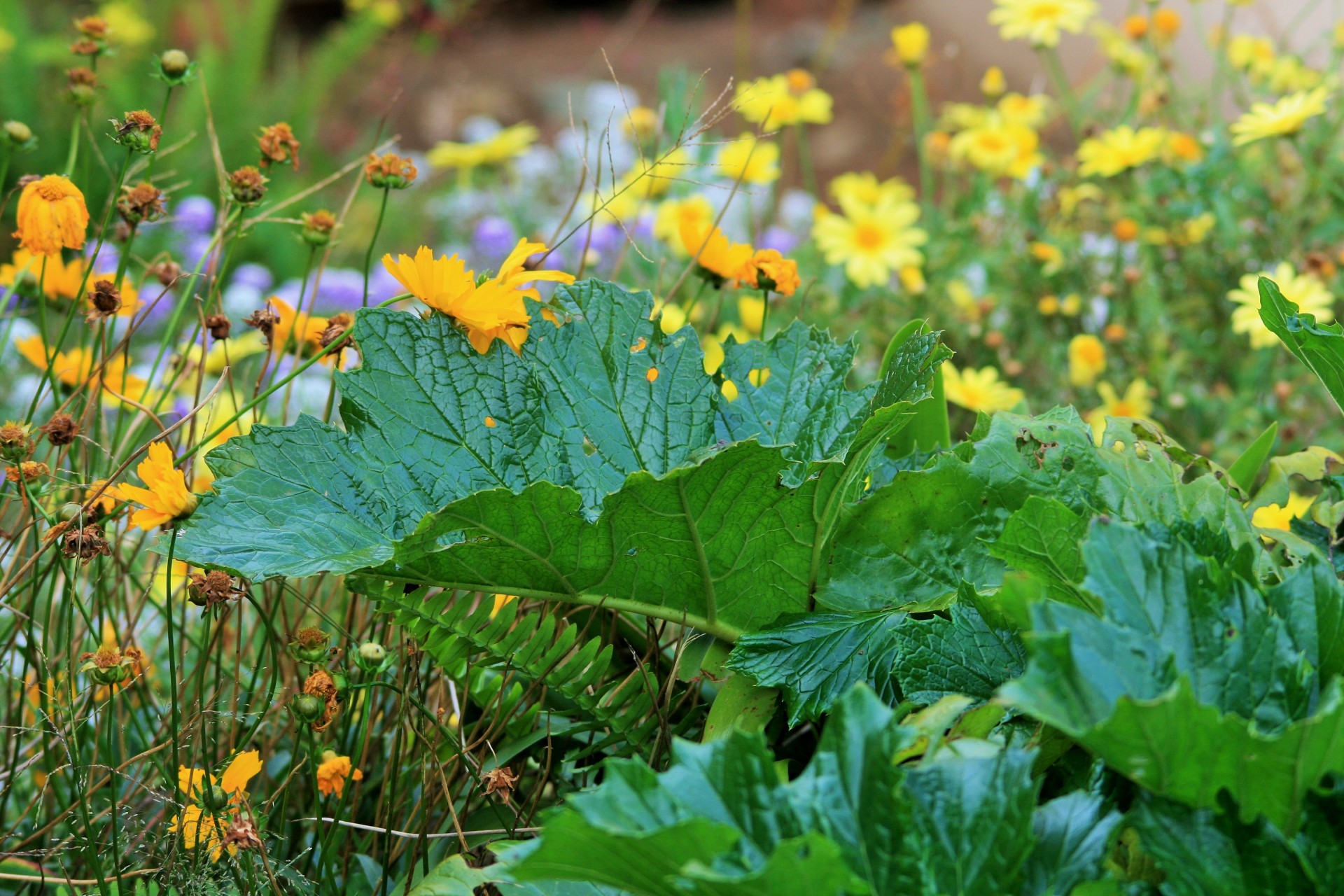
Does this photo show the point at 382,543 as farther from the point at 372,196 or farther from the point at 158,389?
the point at 372,196

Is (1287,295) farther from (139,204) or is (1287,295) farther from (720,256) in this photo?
(139,204)

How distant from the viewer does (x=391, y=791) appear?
80cm

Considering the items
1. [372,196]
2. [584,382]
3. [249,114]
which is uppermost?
[584,382]

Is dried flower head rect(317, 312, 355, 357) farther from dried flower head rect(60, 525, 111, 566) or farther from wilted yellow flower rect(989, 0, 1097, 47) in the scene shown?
wilted yellow flower rect(989, 0, 1097, 47)

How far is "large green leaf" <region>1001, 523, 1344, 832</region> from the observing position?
499 millimetres

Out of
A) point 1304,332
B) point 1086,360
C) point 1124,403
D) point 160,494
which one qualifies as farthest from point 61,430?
Result: point 1086,360

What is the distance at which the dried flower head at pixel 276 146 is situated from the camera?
0.91 m

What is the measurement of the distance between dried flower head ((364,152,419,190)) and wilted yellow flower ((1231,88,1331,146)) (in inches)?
44.3

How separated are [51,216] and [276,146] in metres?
0.18

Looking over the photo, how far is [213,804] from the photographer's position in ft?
2.30

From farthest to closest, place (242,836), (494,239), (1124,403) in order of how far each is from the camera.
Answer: (494,239) < (1124,403) < (242,836)

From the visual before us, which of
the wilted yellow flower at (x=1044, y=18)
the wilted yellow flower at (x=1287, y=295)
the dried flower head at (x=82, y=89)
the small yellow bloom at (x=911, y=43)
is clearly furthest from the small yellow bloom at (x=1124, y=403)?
the dried flower head at (x=82, y=89)

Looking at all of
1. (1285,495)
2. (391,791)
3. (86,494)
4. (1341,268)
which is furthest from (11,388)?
(1341,268)

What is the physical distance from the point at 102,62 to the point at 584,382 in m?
3.57
